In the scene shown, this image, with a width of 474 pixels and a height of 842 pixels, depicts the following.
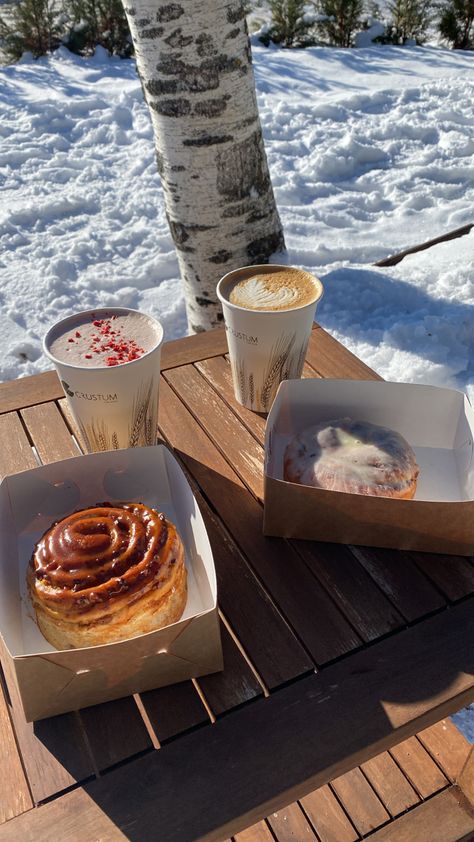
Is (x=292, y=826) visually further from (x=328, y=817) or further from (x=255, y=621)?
(x=255, y=621)

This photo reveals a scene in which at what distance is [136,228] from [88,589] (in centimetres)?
407

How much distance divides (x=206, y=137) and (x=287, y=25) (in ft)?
22.3

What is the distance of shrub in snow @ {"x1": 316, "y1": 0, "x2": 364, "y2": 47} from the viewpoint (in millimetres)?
8258

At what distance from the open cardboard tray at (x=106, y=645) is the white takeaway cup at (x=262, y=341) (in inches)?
16.4

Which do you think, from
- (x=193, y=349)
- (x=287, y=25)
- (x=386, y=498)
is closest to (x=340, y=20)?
(x=287, y=25)

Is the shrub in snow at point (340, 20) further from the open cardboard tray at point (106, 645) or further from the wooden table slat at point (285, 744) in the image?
the wooden table slat at point (285, 744)

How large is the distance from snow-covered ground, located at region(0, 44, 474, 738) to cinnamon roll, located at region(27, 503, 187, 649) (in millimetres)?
1691

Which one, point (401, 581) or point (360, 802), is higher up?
point (401, 581)

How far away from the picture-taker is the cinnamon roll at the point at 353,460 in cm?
123

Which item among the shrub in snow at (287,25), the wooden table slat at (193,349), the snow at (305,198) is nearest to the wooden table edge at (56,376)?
the wooden table slat at (193,349)

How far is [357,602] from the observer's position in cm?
120

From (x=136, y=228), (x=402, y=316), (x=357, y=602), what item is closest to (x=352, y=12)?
(x=136, y=228)

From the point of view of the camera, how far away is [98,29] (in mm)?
7961

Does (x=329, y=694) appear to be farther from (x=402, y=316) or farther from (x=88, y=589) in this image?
(x=402, y=316)
